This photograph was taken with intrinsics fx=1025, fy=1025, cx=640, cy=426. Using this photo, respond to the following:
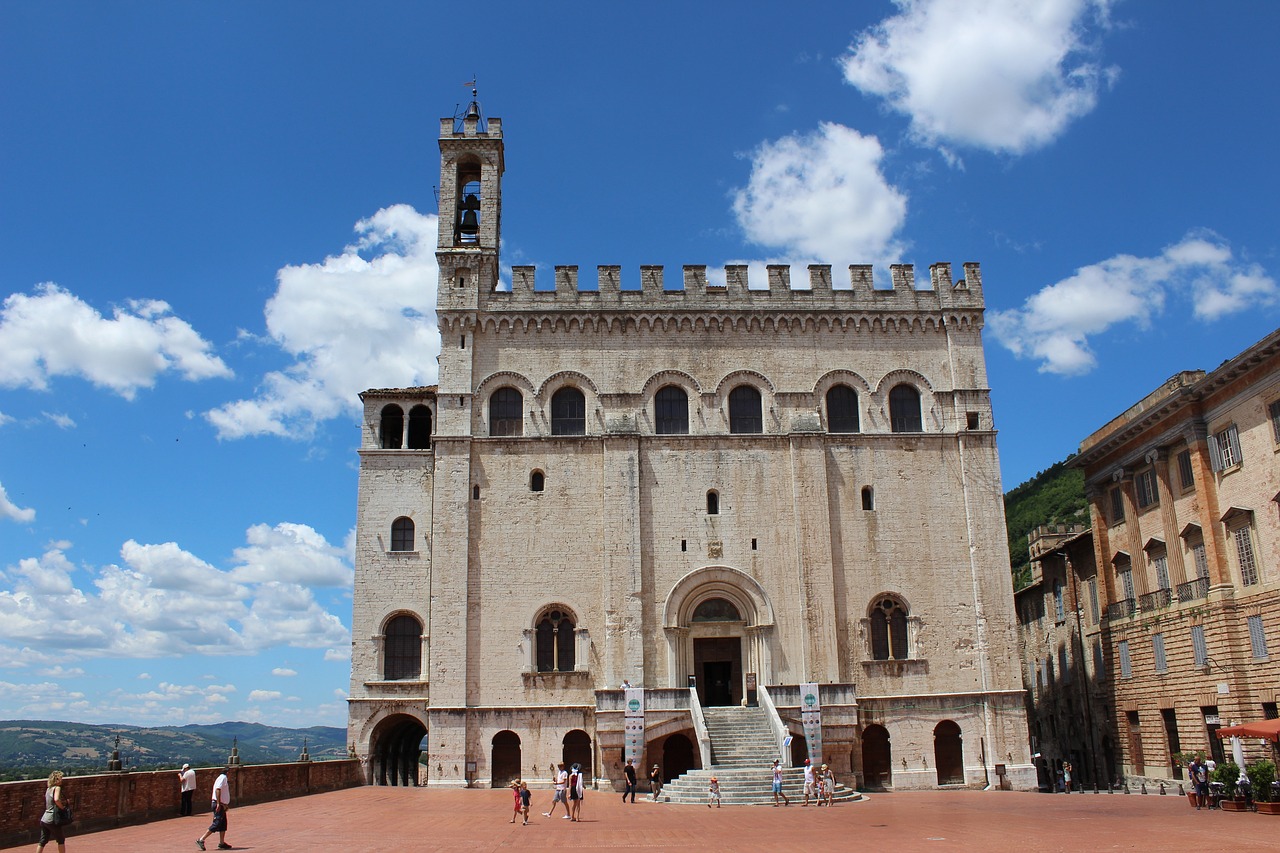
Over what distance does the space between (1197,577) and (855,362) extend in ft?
44.5

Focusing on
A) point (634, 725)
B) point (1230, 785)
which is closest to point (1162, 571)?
point (1230, 785)

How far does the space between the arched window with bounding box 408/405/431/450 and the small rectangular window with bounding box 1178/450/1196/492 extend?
26652mm

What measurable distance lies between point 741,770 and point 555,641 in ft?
29.4

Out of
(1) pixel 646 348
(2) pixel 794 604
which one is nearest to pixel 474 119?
(1) pixel 646 348

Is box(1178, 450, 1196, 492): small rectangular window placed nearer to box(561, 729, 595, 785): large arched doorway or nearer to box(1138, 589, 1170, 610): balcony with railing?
box(1138, 589, 1170, 610): balcony with railing

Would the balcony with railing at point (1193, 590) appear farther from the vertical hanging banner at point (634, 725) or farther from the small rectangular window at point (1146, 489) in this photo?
the vertical hanging banner at point (634, 725)

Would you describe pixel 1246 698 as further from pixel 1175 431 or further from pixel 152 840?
pixel 152 840

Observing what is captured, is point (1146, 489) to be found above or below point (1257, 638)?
above

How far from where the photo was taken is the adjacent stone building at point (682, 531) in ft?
115

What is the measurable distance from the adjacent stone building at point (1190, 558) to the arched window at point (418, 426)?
25.8 meters

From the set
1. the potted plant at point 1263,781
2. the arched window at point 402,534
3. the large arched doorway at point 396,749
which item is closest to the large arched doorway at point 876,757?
the potted plant at point 1263,781

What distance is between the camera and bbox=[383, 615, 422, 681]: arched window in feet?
119

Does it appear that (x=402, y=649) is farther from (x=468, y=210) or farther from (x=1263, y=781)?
(x=1263, y=781)

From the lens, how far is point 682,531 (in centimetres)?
3656
